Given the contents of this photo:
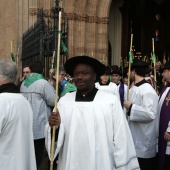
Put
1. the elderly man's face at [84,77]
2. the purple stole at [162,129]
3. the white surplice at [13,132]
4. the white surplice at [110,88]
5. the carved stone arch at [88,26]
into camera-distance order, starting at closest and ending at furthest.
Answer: the white surplice at [13,132]
the elderly man's face at [84,77]
the purple stole at [162,129]
the white surplice at [110,88]
the carved stone arch at [88,26]

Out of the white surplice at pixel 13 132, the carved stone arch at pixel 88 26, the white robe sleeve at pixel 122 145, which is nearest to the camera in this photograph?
the white robe sleeve at pixel 122 145

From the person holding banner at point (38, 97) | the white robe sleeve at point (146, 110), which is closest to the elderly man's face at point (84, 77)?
the white robe sleeve at point (146, 110)

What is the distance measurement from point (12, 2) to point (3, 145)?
11.7 m

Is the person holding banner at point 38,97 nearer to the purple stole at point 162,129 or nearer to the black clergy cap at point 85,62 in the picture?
the purple stole at point 162,129

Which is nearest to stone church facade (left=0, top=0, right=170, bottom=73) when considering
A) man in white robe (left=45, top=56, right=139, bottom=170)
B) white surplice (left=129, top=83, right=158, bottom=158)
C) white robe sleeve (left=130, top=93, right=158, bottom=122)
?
white surplice (left=129, top=83, right=158, bottom=158)

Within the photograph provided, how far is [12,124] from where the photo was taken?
142 inches

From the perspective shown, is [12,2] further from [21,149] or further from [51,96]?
[21,149]

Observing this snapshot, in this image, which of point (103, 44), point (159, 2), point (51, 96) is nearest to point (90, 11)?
point (103, 44)

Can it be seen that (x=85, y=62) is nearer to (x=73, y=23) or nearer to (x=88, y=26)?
(x=73, y=23)

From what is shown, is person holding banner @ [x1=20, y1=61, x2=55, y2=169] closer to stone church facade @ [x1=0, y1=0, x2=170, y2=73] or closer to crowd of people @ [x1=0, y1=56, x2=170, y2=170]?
crowd of people @ [x1=0, y1=56, x2=170, y2=170]

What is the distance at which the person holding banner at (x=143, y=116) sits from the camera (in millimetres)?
5492

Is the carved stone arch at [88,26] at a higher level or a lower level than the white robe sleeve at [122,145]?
higher

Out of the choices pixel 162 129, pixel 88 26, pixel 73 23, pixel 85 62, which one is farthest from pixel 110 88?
pixel 88 26

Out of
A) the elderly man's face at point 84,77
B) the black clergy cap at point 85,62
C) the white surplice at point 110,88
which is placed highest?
the black clergy cap at point 85,62
